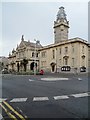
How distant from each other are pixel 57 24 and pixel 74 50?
19120 millimetres

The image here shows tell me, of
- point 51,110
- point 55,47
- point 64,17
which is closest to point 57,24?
point 64,17

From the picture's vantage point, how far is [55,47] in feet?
213

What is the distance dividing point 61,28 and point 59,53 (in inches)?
484

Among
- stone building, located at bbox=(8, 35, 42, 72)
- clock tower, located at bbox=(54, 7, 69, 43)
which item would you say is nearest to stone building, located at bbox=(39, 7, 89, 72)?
clock tower, located at bbox=(54, 7, 69, 43)

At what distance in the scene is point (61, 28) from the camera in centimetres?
7044

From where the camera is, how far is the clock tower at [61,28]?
70.3m

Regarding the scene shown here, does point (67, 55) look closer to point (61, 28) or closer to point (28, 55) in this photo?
point (61, 28)

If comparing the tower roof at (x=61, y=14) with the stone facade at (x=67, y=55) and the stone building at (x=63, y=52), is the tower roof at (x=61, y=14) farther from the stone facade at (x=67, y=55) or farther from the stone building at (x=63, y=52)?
the stone facade at (x=67, y=55)

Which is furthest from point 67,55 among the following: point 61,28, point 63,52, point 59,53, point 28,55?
point 28,55

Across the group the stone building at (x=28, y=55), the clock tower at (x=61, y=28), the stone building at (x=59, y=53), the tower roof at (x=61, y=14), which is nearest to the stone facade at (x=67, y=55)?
the stone building at (x=59, y=53)

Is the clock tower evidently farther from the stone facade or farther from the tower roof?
the stone facade

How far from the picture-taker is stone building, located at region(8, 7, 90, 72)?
185ft

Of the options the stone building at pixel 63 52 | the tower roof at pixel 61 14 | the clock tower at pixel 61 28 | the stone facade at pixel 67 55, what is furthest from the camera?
the tower roof at pixel 61 14

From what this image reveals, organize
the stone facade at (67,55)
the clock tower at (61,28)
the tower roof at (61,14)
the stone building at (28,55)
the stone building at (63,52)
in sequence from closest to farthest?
1. the stone facade at (67,55)
2. the stone building at (63,52)
3. the clock tower at (61,28)
4. the tower roof at (61,14)
5. the stone building at (28,55)
